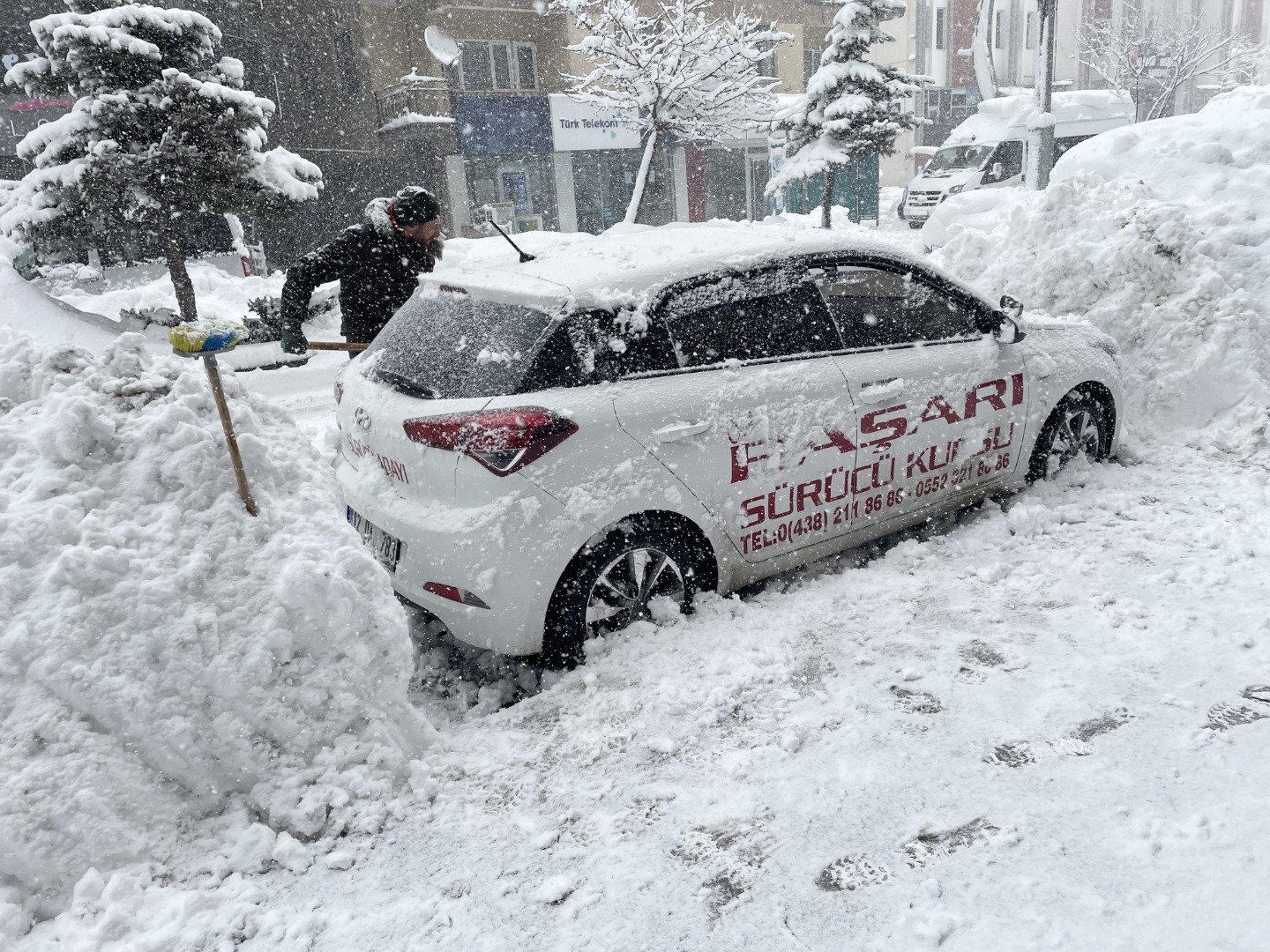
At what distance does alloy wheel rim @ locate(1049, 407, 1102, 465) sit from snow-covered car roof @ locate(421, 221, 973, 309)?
1353mm

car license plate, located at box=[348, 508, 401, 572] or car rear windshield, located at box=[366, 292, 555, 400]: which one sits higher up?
car rear windshield, located at box=[366, 292, 555, 400]

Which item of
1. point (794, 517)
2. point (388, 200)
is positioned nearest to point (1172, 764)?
point (794, 517)

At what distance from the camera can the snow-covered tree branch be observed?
3634 cm

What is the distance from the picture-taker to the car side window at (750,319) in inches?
145

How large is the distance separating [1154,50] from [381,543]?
45.0 metres

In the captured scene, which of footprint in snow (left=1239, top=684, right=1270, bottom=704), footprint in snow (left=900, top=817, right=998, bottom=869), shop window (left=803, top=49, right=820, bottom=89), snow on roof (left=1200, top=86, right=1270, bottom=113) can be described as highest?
shop window (left=803, top=49, right=820, bottom=89)

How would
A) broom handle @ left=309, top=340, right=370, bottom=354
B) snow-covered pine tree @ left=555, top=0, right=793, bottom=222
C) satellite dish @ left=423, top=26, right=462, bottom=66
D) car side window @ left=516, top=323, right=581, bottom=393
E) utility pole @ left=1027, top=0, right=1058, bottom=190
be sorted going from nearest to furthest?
car side window @ left=516, top=323, right=581, bottom=393 < broom handle @ left=309, top=340, right=370, bottom=354 < utility pole @ left=1027, top=0, right=1058, bottom=190 < snow-covered pine tree @ left=555, top=0, right=793, bottom=222 < satellite dish @ left=423, top=26, right=462, bottom=66

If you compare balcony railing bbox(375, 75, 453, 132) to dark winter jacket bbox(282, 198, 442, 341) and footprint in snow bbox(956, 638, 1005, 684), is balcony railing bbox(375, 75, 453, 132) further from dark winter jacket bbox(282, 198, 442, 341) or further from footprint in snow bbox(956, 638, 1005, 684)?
footprint in snow bbox(956, 638, 1005, 684)

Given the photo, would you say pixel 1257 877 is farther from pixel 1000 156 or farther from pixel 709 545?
pixel 1000 156

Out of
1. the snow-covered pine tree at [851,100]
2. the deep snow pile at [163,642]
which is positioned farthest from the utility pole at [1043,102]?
the deep snow pile at [163,642]

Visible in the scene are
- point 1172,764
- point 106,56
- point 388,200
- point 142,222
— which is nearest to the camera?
point 1172,764

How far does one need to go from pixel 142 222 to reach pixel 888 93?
1710 cm

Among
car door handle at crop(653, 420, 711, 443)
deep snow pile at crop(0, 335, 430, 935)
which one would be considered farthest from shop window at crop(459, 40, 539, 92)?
deep snow pile at crop(0, 335, 430, 935)

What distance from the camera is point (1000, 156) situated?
77.5 ft
